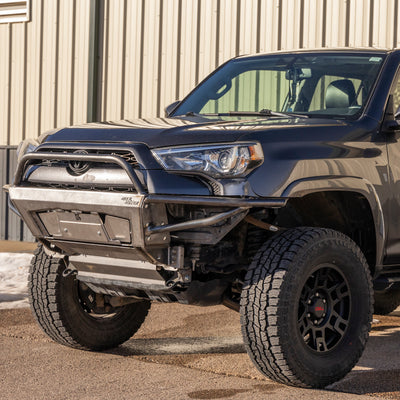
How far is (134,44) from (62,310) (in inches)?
275

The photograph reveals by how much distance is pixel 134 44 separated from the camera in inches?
469

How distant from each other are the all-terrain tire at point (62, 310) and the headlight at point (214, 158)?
1.24 m

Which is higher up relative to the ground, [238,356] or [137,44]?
[137,44]

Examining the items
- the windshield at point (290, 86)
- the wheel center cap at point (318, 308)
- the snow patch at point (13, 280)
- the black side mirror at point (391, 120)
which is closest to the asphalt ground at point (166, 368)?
the wheel center cap at point (318, 308)

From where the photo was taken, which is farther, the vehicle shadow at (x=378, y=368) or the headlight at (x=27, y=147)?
the headlight at (x=27, y=147)

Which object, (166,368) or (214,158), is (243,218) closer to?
(214,158)

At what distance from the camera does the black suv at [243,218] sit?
4.54m

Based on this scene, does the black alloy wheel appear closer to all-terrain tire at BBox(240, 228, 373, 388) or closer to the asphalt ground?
all-terrain tire at BBox(240, 228, 373, 388)

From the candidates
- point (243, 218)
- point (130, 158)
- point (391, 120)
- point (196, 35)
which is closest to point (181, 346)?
point (243, 218)

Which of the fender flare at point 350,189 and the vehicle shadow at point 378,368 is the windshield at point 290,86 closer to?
the fender flare at point 350,189

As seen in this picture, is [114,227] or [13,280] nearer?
[114,227]

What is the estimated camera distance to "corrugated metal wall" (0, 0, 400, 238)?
411 inches

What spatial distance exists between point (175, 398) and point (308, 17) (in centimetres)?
694

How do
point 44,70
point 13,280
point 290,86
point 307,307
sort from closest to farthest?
point 307,307, point 290,86, point 13,280, point 44,70
